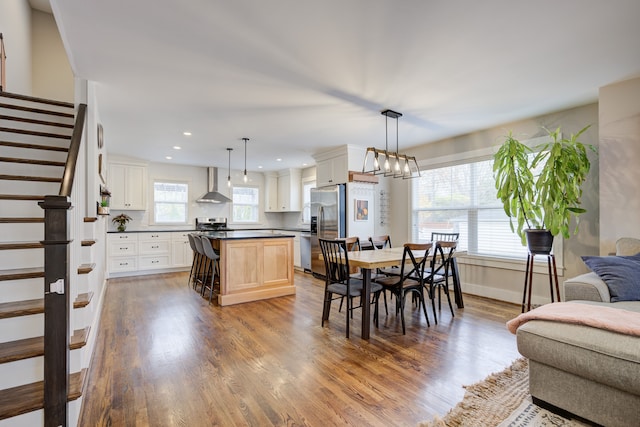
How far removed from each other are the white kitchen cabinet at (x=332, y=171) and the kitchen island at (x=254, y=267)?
159cm

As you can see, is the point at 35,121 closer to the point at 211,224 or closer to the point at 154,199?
the point at 154,199

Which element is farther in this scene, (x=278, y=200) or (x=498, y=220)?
(x=278, y=200)

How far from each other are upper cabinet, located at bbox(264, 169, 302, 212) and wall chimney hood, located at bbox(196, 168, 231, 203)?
4.09 ft

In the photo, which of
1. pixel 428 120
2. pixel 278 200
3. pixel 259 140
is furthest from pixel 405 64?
pixel 278 200

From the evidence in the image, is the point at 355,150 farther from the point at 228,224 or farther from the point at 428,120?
the point at 228,224

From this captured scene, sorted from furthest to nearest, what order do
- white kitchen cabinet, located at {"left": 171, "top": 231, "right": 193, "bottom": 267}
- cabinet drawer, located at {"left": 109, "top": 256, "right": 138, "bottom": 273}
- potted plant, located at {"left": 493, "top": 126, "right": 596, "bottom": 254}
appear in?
1. white kitchen cabinet, located at {"left": 171, "top": 231, "right": 193, "bottom": 267}
2. cabinet drawer, located at {"left": 109, "top": 256, "right": 138, "bottom": 273}
3. potted plant, located at {"left": 493, "top": 126, "right": 596, "bottom": 254}

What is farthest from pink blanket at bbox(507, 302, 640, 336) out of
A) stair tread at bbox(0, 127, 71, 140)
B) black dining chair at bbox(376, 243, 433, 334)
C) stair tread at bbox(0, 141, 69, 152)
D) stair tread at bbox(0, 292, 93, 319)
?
stair tread at bbox(0, 127, 71, 140)

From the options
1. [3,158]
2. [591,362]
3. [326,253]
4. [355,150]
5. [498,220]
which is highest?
[355,150]

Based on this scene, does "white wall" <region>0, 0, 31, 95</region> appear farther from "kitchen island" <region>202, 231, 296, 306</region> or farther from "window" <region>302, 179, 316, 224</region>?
"window" <region>302, 179, 316, 224</region>

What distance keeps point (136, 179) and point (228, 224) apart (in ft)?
7.61

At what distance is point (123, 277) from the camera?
5.96 metres

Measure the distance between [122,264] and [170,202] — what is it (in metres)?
1.76

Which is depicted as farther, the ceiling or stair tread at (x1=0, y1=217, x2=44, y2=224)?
stair tread at (x1=0, y1=217, x2=44, y2=224)

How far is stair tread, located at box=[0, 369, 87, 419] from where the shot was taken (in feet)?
4.74
